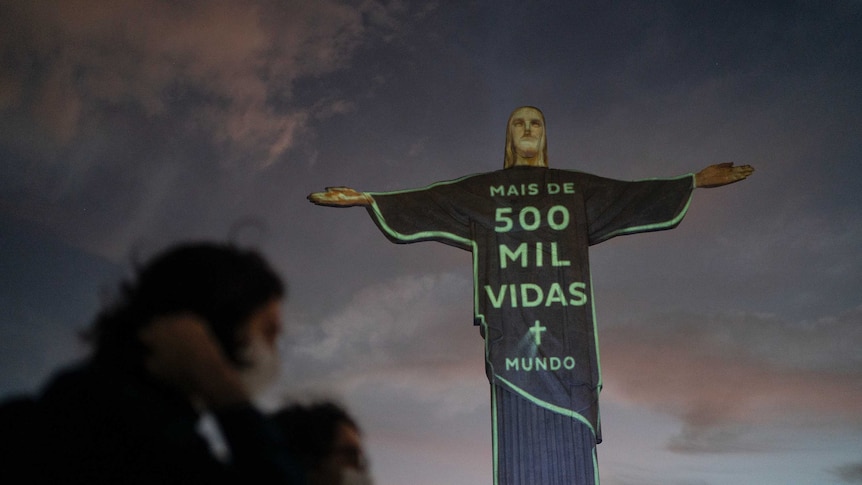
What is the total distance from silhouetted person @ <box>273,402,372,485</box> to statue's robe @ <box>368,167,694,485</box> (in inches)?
227

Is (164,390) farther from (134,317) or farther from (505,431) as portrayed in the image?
(505,431)

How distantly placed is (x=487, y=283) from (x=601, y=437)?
190 centimetres

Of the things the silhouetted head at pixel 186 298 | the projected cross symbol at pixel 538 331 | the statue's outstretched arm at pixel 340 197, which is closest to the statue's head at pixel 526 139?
the statue's outstretched arm at pixel 340 197

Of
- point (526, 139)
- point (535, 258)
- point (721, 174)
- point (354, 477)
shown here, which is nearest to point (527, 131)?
point (526, 139)

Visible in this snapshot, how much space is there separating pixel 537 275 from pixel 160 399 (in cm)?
694

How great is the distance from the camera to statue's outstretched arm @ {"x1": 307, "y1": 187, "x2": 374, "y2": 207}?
834 cm

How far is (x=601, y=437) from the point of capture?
7.33m

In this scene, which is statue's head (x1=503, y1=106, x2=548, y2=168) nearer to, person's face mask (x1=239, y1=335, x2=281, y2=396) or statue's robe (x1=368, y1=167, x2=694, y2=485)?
statue's robe (x1=368, y1=167, x2=694, y2=485)

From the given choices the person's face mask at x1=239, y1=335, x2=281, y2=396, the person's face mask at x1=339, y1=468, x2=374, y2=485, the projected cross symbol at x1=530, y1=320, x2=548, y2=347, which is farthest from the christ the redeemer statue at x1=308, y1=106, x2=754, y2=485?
the person's face mask at x1=239, y1=335, x2=281, y2=396

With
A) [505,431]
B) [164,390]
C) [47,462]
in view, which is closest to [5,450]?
[47,462]

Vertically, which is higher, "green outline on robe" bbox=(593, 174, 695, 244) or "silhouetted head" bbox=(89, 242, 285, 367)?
"green outline on robe" bbox=(593, 174, 695, 244)

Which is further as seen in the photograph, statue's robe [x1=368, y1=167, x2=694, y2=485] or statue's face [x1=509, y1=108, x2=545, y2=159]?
statue's face [x1=509, y1=108, x2=545, y2=159]

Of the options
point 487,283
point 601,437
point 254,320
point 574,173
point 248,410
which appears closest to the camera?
point 248,410

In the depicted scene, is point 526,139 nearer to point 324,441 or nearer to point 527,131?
point 527,131
